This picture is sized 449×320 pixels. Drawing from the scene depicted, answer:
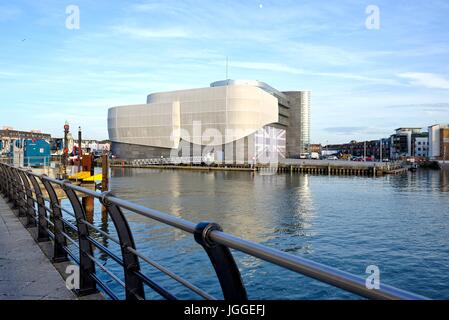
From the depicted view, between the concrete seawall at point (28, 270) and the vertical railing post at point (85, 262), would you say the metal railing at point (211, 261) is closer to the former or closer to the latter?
the vertical railing post at point (85, 262)

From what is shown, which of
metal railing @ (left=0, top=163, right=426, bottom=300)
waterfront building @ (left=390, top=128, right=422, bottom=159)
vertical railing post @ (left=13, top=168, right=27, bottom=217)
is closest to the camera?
metal railing @ (left=0, top=163, right=426, bottom=300)

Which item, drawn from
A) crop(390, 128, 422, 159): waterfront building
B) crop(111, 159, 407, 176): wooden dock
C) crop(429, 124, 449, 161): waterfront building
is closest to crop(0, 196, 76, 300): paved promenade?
crop(111, 159, 407, 176): wooden dock

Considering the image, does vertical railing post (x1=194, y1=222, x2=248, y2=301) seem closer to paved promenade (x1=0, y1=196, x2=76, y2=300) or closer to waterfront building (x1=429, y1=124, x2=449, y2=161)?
paved promenade (x1=0, y1=196, x2=76, y2=300)

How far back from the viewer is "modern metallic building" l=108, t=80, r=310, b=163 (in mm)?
112875

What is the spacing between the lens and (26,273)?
5.66 meters

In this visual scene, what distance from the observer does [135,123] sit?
419 ft

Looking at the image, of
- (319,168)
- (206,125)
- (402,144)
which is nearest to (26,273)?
(319,168)

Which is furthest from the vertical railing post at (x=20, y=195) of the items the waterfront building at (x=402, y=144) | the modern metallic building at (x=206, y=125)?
the waterfront building at (x=402, y=144)

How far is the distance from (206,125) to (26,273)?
362 feet

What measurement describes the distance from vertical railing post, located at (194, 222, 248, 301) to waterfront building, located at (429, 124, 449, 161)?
163589mm

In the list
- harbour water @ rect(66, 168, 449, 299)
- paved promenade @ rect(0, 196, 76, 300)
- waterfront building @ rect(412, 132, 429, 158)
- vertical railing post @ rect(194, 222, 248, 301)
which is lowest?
harbour water @ rect(66, 168, 449, 299)

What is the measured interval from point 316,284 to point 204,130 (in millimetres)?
101947

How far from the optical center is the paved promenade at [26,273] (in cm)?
482

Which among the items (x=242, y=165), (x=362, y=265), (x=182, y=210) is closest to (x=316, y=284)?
(x=362, y=265)
